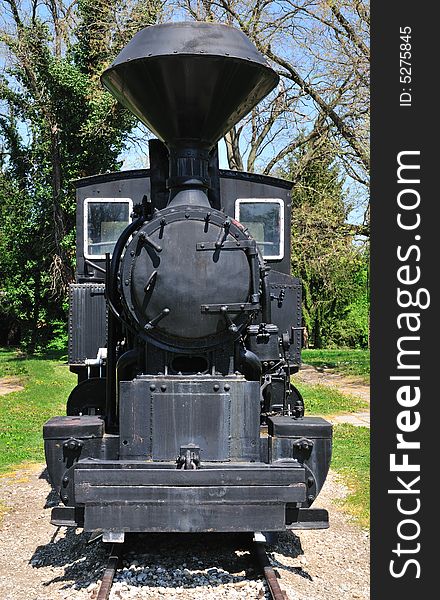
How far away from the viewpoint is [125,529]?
179 inches

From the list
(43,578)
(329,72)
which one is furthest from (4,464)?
(329,72)

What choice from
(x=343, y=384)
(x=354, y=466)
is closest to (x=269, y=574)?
(x=354, y=466)

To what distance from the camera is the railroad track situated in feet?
14.1

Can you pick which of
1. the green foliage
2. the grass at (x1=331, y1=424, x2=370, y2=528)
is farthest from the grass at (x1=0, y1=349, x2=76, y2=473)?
the green foliage

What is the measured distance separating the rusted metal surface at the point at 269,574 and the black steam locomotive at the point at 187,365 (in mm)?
284

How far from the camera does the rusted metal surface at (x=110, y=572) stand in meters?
4.30

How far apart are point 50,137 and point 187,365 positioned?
67.5 feet

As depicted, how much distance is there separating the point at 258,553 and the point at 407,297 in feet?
6.54

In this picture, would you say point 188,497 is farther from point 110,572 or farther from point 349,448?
point 349,448

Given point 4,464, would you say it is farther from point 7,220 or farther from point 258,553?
point 7,220

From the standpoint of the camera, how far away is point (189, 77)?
194 inches

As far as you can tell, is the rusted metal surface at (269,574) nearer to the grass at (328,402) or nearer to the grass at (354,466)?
the grass at (354,466)

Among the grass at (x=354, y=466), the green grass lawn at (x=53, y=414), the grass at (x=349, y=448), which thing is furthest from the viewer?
the green grass lawn at (x=53, y=414)

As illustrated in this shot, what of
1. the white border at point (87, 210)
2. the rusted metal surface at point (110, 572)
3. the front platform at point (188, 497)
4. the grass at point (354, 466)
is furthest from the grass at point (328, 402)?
the front platform at point (188, 497)
